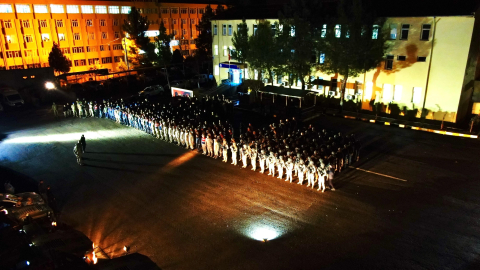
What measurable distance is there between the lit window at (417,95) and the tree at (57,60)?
1749 inches

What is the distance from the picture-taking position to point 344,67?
2536 cm

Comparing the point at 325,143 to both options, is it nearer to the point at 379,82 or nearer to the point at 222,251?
the point at 222,251

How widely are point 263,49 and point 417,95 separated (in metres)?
13.1

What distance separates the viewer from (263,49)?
29.9 m

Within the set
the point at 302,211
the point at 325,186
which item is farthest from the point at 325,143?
the point at 302,211

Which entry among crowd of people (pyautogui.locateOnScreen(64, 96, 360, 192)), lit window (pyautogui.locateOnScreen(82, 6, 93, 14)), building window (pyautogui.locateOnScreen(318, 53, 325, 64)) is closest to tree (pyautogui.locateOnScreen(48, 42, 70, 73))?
lit window (pyautogui.locateOnScreen(82, 6, 93, 14))

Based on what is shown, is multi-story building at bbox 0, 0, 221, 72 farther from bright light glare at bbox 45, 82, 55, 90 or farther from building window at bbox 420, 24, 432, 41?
building window at bbox 420, 24, 432, 41

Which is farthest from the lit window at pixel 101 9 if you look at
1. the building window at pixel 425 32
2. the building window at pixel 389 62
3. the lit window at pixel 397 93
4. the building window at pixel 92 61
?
the building window at pixel 425 32

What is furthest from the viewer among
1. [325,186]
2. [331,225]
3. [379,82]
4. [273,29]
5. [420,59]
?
[273,29]

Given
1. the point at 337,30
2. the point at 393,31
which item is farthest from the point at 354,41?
the point at 393,31

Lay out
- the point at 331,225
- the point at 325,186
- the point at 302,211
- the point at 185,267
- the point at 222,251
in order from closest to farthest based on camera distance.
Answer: the point at 185,267 → the point at 222,251 → the point at 331,225 → the point at 302,211 → the point at 325,186

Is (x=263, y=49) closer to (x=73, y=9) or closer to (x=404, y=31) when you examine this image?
(x=404, y=31)

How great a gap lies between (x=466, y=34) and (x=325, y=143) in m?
13.6

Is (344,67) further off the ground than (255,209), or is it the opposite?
(344,67)
